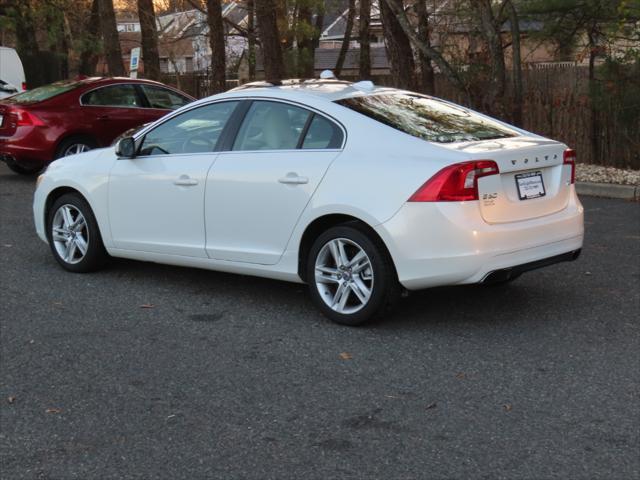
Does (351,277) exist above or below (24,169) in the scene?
below

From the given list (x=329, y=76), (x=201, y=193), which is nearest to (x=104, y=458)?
(x=201, y=193)

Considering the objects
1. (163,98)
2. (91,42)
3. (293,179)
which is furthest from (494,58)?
(91,42)

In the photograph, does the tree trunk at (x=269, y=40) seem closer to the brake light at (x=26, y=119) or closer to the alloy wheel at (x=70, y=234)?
the brake light at (x=26, y=119)

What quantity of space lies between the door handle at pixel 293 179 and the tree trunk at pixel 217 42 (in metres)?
18.6

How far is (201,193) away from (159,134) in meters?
0.82

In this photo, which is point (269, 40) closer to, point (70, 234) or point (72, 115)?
point (72, 115)

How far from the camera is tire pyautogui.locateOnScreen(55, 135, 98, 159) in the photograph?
13.6 metres

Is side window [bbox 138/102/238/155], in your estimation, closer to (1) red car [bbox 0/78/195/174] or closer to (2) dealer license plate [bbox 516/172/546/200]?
(2) dealer license plate [bbox 516/172/546/200]

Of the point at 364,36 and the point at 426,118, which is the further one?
the point at 364,36

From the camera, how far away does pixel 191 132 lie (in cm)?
707

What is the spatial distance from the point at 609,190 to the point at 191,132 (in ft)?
23.4

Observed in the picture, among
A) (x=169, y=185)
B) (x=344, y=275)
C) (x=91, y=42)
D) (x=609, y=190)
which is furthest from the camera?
(x=91, y=42)

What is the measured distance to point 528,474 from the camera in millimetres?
3902

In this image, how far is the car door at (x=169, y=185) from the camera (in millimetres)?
6824
